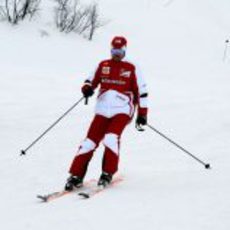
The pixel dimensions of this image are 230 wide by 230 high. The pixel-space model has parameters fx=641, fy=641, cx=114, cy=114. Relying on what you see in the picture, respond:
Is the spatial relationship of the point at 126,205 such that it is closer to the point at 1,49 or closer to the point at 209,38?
the point at 1,49

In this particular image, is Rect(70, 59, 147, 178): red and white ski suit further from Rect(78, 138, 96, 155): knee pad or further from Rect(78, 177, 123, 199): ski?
Rect(78, 177, 123, 199): ski

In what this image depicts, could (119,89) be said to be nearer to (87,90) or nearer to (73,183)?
(87,90)

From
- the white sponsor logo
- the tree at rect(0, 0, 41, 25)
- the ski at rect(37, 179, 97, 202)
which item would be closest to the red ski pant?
the ski at rect(37, 179, 97, 202)

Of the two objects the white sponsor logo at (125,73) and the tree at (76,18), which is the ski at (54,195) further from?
the tree at (76,18)

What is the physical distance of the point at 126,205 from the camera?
21.4 ft

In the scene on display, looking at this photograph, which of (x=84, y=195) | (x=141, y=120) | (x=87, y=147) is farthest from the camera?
(x=141, y=120)

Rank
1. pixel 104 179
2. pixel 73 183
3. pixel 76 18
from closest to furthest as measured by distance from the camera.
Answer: pixel 73 183, pixel 104 179, pixel 76 18

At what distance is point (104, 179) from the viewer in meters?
7.51

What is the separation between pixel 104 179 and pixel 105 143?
1.39 ft

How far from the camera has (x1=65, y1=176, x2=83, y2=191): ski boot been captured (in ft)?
24.0

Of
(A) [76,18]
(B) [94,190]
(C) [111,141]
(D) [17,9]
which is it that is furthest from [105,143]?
(A) [76,18]

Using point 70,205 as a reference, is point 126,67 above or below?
above

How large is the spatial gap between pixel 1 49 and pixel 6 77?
3.74 metres

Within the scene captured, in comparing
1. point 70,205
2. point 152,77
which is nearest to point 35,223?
point 70,205
